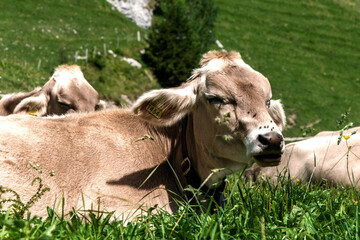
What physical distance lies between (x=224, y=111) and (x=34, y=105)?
5.50m

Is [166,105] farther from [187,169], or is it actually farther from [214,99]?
[187,169]

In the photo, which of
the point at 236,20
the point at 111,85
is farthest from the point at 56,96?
the point at 236,20

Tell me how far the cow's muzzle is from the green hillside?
1701 centimetres

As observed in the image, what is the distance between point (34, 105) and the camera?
912cm

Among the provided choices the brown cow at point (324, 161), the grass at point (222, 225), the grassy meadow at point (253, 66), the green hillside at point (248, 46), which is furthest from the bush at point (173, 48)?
the grass at point (222, 225)

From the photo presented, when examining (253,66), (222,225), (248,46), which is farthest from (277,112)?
(248,46)

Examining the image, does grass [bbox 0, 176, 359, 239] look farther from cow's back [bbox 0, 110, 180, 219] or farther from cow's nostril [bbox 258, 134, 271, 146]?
cow's back [bbox 0, 110, 180, 219]

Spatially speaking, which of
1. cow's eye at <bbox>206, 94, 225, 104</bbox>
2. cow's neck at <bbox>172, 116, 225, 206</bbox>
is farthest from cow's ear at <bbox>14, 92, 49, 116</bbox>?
cow's eye at <bbox>206, 94, 225, 104</bbox>

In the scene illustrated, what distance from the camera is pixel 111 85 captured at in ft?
129

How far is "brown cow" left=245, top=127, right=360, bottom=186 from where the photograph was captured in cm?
718

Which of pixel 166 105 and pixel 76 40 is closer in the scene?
pixel 166 105

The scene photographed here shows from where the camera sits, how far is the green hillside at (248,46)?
37688 mm

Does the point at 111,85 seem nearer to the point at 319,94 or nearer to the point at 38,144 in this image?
the point at 319,94

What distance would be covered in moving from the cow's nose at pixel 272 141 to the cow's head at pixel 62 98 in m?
5.54
